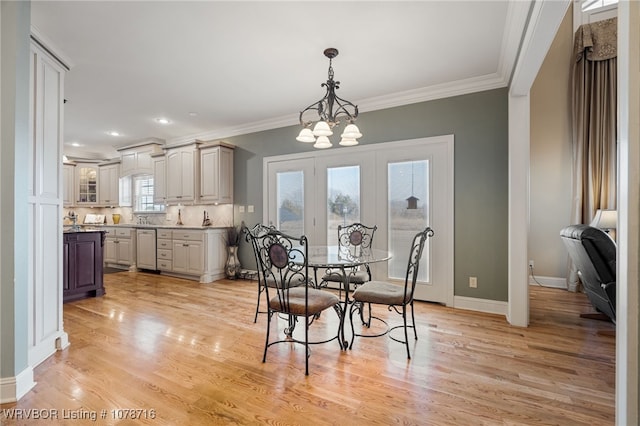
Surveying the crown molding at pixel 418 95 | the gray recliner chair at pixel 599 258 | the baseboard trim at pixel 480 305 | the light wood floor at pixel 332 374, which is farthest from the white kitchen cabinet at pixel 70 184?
the gray recliner chair at pixel 599 258

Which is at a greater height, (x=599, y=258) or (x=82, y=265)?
(x=599, y=258)

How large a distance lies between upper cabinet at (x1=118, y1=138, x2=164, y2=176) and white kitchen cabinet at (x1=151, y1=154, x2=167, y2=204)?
19 centimetres

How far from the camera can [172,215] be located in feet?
20.5

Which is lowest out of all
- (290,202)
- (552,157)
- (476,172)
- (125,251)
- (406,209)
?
(125,251)

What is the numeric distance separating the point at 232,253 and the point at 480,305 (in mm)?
3748

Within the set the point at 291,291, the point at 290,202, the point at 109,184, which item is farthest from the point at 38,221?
the point at 109,184

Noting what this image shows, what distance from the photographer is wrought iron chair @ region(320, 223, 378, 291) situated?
3115mm

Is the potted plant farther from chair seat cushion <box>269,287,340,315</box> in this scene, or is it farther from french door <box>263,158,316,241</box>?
chair seat cushion <box>269,287,340,315</box>

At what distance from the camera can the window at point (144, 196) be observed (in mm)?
6504

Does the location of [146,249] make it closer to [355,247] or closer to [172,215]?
[172,215]

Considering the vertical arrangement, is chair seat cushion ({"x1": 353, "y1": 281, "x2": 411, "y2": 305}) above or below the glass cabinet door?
below

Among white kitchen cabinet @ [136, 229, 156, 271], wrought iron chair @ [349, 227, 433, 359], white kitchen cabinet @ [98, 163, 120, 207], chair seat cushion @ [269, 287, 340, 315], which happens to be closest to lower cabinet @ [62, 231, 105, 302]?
white kitchen cabinet @ [136, 229, 156, 271]

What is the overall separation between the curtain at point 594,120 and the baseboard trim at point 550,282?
0.53 feet

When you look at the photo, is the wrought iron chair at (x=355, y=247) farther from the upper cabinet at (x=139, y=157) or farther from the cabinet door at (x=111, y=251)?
the cabinet door at (x=111, y=251)
